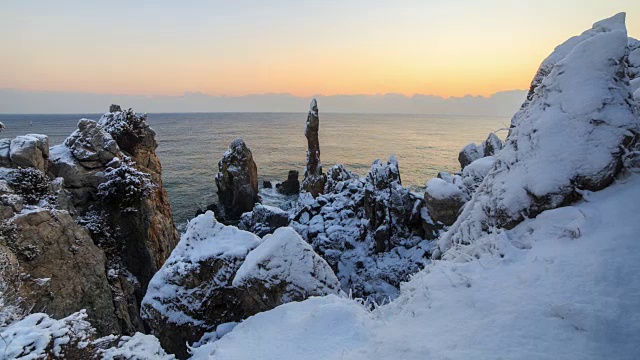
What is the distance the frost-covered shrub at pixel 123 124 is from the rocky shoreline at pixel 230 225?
0.31 feet

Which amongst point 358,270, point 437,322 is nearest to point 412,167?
point 358,270

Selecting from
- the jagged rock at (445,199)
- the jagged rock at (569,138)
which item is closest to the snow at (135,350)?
the jagged rock at (569,138)

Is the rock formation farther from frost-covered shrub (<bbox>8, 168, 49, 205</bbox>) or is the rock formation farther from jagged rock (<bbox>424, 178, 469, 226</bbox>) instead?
jagged rock (<bbox>424, 178, 469, 226</bbox>)

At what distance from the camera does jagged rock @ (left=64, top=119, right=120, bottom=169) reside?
1881cm

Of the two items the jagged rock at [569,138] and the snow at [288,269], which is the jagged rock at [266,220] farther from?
the jagged rock at [569,138]

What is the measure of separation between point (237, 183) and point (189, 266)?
3162 centimetres

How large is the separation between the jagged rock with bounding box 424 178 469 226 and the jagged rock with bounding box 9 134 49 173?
835 inches

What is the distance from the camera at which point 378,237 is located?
21953mm

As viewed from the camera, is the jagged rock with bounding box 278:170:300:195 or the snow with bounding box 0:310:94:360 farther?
the jagged rock with bounding box 278:170:300:195

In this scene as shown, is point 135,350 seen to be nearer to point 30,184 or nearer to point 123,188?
point 30,184

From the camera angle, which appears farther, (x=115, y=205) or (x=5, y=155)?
(x=115, y=205)

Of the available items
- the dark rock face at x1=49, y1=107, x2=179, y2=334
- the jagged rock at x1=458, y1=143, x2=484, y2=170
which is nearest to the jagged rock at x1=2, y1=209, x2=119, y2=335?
the dark rock face at x1=49, y1=107, x2=179, y2=334

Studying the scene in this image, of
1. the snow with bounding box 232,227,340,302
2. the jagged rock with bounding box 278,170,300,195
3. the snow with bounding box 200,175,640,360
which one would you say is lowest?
the jagged rock with bounding box 278,170,300,195

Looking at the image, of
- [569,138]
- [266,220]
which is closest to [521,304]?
[569,138]
